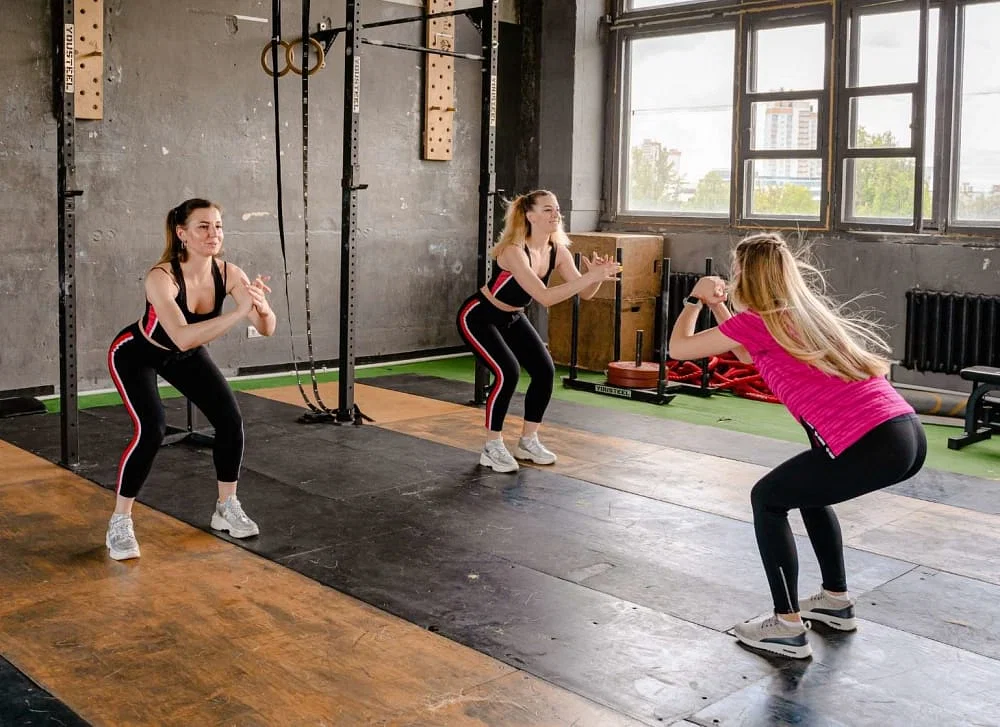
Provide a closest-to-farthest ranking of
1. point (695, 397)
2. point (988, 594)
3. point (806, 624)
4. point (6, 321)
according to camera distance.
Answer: point (806, 624)
point (988, 594)
point (6, 321)
point (695, 397)

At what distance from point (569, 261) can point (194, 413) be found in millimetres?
2203

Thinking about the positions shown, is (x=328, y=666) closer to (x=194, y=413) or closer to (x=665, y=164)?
(x=194, y=413)

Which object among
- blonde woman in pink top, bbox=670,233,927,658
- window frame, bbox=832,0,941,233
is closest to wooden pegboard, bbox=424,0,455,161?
window frame, bbox=832,0,941,233

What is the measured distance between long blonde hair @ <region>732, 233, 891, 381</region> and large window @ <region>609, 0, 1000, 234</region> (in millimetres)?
4652

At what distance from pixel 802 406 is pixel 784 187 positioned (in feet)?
17.7

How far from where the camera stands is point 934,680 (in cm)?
290

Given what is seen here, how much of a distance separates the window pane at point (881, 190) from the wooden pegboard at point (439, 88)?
3.14m

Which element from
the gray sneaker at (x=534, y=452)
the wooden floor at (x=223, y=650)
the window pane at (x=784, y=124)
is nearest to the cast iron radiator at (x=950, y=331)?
the window pane at (x=784, y=124)

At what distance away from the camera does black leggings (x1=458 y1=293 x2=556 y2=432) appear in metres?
5.15

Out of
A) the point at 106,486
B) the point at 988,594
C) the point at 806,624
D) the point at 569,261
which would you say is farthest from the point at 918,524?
the point at 106,486

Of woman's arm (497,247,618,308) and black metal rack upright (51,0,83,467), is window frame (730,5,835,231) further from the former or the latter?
black metal rack upright (51,0,83,467)

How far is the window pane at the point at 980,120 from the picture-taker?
6891 mm

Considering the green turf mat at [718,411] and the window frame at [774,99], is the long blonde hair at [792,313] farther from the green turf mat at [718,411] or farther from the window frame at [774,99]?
the window frame at [774,99]

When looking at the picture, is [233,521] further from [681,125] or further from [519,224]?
[681,125]
